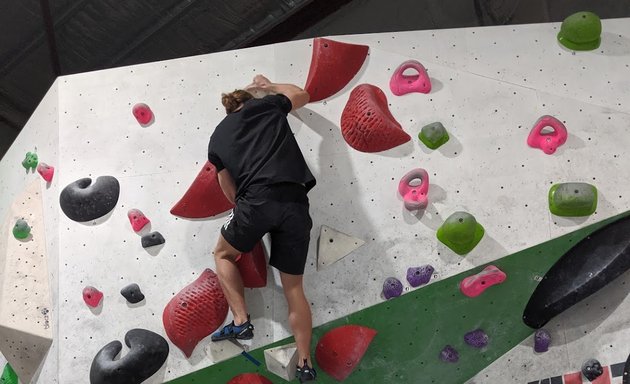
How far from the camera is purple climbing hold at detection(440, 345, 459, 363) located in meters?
2.95

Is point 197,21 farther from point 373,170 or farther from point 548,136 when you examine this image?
point 548,136

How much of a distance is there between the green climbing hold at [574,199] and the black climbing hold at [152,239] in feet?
5.12

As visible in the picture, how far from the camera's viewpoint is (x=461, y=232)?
2914mm

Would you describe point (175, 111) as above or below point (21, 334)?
above

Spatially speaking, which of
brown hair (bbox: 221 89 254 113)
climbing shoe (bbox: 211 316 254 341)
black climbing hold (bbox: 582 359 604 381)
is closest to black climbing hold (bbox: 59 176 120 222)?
brown hair (bbox: 221 89 254 113)

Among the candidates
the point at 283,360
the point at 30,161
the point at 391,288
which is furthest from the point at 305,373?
Result: the point at 30,161

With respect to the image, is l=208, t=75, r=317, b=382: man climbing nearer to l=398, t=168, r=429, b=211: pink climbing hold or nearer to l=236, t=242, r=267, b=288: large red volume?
l=236, t=242, r=267, b=288: large red volume

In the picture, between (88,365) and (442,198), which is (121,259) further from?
(442,198)

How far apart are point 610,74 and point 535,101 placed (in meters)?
0.34

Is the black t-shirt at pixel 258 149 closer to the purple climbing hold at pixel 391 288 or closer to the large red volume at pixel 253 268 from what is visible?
the large red volume at pixel 253 268

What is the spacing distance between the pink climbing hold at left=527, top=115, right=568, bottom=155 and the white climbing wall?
0.03m

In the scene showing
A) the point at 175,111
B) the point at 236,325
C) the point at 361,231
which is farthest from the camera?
the point at 175,111

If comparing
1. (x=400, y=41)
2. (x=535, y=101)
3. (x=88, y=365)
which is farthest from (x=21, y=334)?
(x=535, y=101)

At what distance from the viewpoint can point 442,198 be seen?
3066 millimetres
